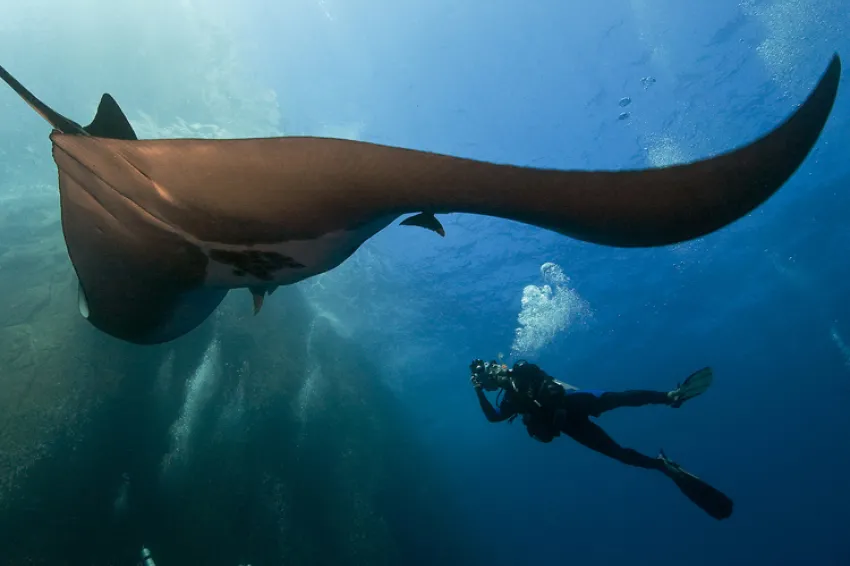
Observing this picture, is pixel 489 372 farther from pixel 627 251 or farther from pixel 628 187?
pixel 627 251

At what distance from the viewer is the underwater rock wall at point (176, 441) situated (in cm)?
842

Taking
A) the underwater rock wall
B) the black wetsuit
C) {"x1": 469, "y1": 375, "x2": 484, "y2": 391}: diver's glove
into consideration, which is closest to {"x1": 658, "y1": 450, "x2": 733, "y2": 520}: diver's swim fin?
the black wetsuit

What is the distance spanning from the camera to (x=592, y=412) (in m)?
6.90

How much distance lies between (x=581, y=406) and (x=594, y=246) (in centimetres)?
1769

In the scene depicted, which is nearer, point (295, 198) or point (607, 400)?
point (295, 198)

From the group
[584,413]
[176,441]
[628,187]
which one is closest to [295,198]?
[628,187]

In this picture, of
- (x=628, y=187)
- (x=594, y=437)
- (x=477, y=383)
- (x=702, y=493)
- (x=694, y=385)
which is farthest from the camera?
(x=477, y=383)

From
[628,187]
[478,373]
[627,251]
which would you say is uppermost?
[627,251]

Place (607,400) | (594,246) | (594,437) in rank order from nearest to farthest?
(607,400)
(594,437)
(594,246)

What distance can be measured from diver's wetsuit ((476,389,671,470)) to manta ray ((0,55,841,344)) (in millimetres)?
5728

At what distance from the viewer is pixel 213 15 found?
14.8 meters

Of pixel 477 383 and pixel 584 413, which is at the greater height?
pixel 477 383

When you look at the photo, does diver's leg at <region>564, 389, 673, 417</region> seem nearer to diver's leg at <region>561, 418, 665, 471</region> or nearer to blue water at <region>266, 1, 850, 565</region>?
diver's leg at <region>561, 418, 665, 471</region>

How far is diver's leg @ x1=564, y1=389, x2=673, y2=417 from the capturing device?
6.35m
